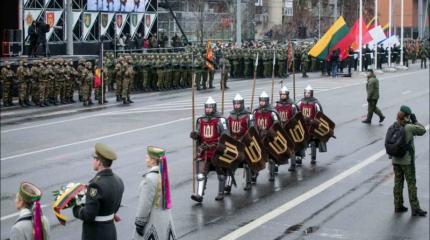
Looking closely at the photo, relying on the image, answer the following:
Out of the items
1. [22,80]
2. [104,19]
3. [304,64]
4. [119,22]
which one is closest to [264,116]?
[22,80]

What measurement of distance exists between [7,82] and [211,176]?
13823 millimetres

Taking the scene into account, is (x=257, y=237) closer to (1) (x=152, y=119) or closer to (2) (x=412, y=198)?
(2) (x=412, y=198)

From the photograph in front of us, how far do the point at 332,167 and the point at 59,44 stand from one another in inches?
942

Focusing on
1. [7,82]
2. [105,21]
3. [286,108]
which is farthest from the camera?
[105,21]

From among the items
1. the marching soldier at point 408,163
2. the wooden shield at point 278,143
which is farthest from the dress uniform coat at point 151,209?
the wooden shield at point 278,143

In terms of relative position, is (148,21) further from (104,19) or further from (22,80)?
(22,80)

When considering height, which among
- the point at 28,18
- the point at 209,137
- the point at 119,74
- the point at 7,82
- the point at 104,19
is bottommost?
the point at 209,137

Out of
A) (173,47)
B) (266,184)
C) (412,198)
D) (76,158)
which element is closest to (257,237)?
(412,198)

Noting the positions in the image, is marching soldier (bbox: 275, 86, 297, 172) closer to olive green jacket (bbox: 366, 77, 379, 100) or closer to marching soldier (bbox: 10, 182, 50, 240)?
olive green jacket (bbox: 366, 77, 379, 100)

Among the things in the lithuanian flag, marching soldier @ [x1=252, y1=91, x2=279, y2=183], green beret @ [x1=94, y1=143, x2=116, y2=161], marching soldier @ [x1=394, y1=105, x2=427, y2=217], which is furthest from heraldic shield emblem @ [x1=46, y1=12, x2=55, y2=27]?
green beret @ [x1=94, y1=143, x2=116, y2=161]

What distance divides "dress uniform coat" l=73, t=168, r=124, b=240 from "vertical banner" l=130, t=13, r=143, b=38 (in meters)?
39.6

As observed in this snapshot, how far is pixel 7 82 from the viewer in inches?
1173

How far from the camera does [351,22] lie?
4909 cm

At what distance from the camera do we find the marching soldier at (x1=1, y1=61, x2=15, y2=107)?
29.6 m
